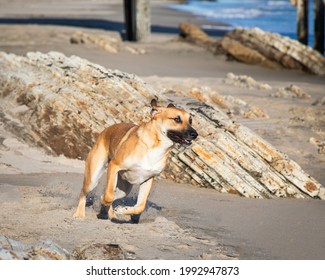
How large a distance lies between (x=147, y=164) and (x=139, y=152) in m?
0.13

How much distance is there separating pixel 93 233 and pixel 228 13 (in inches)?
1644

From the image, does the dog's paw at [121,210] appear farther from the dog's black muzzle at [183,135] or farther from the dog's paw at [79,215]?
the dog's black muzzle at [183,135]

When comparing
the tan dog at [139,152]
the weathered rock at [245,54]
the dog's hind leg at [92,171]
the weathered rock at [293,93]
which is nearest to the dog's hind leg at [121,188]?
the tan dog at [139,152]

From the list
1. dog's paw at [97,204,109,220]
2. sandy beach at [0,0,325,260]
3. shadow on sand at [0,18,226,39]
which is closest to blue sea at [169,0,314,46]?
shadow on sand at [0,18,226,39]

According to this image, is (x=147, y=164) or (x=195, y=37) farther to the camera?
→ (x=195, y=37)

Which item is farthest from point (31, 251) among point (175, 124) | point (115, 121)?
point (115, 121)

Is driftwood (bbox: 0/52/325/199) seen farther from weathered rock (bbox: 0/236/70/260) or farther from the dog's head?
weathered rock (bbox: 0/236/70/260)

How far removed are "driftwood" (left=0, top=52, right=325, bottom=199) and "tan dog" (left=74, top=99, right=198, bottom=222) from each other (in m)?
1.74

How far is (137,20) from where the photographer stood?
23.8m

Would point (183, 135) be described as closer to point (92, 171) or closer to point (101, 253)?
point (92, 171)

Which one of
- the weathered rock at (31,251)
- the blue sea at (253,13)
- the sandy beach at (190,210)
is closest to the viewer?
the weathered rock at (31,251)

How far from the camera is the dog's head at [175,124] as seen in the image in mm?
7324

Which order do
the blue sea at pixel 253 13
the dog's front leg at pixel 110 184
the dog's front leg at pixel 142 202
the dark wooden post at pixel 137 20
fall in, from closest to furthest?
1. the dog's front leg at pixel 110 184
2. the dog's front leg at pixel 142 202
3. the dark wooden post at pixel 137 20
4. the blue sea at pixel 253 13

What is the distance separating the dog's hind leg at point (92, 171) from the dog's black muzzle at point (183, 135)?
92 centimetres
